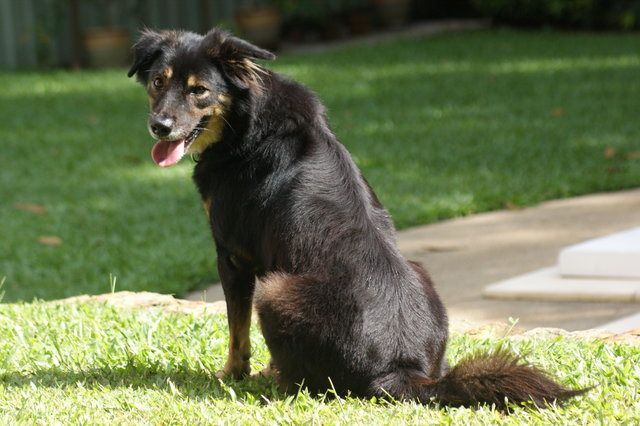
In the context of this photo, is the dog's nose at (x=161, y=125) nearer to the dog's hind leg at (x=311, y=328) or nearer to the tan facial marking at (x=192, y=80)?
the tan facial marking at (x=192, y=80)

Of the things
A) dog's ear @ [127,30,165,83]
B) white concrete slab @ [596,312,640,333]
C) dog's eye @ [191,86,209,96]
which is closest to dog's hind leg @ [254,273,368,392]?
dog's eye @ [191,86,209,96]

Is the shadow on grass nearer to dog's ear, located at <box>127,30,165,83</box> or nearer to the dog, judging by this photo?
the dog

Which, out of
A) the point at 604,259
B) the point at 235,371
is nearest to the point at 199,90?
the point at 235,371

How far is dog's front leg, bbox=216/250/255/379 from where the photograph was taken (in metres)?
4.07

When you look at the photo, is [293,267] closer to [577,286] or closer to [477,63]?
[577,286]

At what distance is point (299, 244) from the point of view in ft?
12.4

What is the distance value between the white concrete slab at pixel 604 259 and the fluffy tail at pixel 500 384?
2483mm

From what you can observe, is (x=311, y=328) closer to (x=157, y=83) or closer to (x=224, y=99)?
(x=224, y=99)

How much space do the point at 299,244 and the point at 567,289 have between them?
8.39 feet

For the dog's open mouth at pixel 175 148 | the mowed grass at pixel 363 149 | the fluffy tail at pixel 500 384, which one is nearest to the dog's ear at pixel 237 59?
the dog's open mouth at pixel 175 148

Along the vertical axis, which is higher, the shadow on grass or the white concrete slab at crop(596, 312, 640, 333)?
the shadow on grass

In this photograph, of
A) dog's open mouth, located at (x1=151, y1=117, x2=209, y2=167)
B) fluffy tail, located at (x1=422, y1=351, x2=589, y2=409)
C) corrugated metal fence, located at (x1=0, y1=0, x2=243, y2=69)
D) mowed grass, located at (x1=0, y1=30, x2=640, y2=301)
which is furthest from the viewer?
corrugated metal fence, located at (x1=0, y1=0, x2=243, y2=69)

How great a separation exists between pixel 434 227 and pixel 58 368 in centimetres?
404

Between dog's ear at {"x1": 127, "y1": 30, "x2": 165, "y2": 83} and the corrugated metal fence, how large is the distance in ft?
37.3
